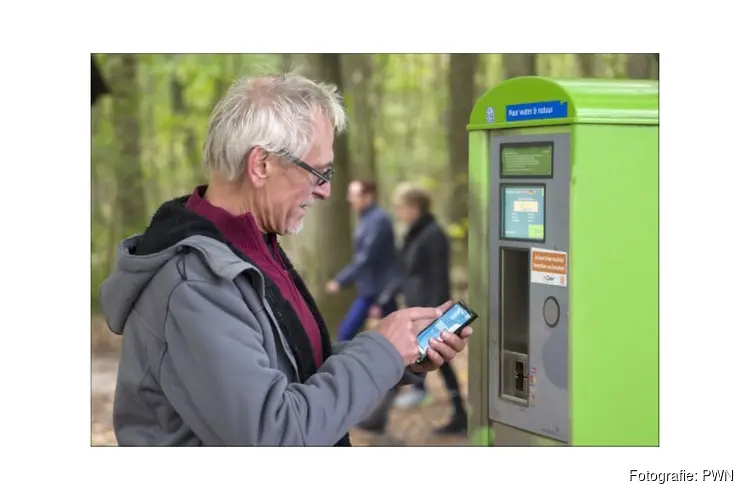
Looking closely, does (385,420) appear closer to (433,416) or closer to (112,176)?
(433,416)

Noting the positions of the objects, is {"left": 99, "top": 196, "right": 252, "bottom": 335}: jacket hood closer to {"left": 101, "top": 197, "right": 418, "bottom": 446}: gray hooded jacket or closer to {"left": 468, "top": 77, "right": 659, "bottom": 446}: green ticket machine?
{"left": 101, "top": 197, "right": 418, "bottom": 446}: gray hooded jacket

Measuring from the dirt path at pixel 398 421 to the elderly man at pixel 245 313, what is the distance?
437 cm

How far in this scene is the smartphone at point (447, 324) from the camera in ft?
9.72

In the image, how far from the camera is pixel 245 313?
2.52m

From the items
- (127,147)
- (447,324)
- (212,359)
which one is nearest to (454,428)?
(447,324)

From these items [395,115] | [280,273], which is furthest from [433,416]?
[395,115]

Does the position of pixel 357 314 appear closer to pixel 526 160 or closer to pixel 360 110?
pixel 360 110

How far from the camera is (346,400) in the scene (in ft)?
8.43

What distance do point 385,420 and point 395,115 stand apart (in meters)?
12.1

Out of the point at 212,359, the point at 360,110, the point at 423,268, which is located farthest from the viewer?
the point at 360,110

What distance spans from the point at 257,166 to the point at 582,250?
1280 millimetres

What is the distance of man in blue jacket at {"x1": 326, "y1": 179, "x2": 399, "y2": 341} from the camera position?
833 cm

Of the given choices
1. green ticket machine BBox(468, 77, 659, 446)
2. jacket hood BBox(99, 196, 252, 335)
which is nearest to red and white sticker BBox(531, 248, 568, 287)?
green ticket machine BBox(468, 77, 659, 446)

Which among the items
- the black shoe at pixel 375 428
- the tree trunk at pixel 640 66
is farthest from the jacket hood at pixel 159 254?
the black shoe at pixel 375 428
